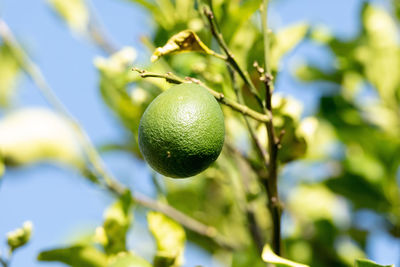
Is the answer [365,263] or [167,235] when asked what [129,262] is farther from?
[365,263]

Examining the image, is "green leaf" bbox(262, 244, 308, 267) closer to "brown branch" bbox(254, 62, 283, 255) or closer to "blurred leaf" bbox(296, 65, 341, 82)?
"brown branch" bbox(254, 62, 283, 255)

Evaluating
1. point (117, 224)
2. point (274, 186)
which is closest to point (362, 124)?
point (274, 186)

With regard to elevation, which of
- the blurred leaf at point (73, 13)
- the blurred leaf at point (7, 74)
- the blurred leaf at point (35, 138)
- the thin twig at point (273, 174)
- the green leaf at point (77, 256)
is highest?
the blurred leaf at point (7, 74)

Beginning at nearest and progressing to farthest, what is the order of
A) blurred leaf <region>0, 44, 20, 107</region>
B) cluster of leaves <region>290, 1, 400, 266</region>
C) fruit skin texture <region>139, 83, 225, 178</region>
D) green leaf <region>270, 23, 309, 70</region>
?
fruit skin texture <region>139, 83, 225, 178</region>, green leaf <region>270, 23, 309, 70</region>, cluster of leaves <region>290, 1, 400, 266</region>, blurred leaf <region>0, 44, 20, 107</region>

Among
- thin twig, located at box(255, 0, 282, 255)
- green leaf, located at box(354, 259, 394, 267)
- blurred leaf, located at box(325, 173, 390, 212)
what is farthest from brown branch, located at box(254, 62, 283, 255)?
blurred leaf, located at box(325, 173, 390, 212)

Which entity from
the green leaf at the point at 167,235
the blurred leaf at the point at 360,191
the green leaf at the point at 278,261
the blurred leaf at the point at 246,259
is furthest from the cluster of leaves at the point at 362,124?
the green leaf at the point at 278,261

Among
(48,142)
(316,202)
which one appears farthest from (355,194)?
(48,142)

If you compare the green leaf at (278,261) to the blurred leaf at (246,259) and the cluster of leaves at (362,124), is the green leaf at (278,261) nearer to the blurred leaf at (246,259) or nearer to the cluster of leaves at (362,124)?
the blurred leaf at (246,259)

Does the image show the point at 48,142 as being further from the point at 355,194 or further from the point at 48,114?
the point at 355,194
